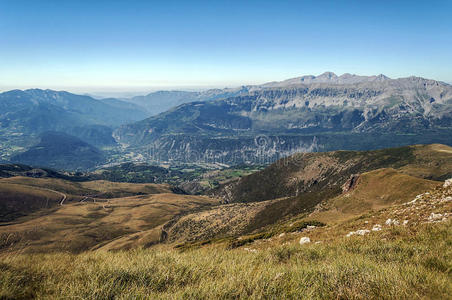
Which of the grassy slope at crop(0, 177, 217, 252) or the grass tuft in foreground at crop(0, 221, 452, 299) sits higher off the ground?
the grass tuft in foreground at crop(0, 221, 452, 299)

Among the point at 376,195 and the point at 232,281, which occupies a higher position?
the point at 232,281

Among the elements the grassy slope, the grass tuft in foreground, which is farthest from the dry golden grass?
the grassy slope

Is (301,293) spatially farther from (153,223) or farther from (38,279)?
(153,223)

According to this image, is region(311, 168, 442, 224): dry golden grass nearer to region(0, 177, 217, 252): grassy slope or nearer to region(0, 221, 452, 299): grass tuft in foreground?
region(0, 221, 452, 299): grass tuft in foreground

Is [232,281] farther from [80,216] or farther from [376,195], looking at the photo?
[80,216]

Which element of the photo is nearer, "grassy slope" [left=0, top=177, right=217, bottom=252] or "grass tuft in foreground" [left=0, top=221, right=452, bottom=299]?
"grass tuft in foreground" [left=0, top=221, right=452, bottom=299]

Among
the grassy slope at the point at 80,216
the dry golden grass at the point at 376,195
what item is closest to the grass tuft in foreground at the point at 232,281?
the dry golden grass at the point at 376,195

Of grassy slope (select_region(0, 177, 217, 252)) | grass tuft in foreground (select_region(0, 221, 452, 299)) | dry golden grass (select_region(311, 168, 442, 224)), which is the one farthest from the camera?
grassy slope (select_region(0, 177, 217, 252))

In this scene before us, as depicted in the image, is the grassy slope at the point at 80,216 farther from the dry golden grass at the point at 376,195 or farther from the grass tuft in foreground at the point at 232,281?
the grass tuft in foreground at the point at 232,281

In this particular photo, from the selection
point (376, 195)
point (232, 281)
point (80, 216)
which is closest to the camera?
point (232, 281)

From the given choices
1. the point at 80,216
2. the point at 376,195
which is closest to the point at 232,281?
the point at 376,195

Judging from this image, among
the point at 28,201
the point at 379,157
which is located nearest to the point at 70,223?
the point at 28,201
